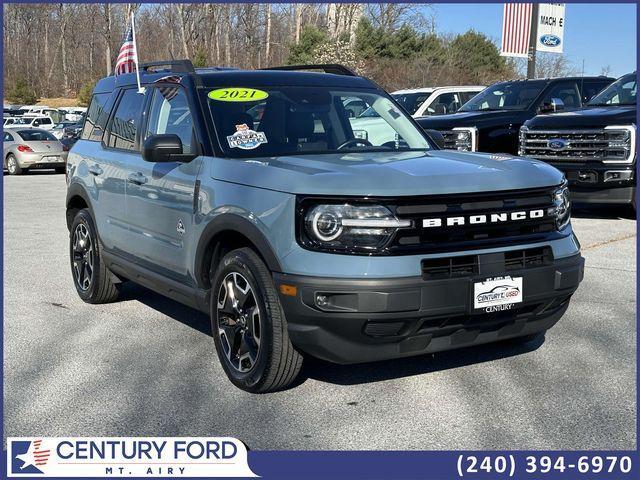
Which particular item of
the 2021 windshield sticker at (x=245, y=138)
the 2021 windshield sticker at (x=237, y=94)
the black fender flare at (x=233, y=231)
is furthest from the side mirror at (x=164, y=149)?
the black fender flare at (x=233, y=231)

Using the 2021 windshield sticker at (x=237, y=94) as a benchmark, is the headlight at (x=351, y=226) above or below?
below

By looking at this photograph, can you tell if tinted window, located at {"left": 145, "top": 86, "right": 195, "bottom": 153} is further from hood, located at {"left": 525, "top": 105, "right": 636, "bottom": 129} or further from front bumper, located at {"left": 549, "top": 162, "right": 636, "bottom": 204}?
hood, located at {"left": 525, "top": 105, "right": 636, "bottom": 129}

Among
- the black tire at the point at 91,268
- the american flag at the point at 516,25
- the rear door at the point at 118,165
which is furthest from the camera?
the american flag at the point at 516,25

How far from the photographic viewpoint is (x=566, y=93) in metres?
14.0

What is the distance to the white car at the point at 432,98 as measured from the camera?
1669cm

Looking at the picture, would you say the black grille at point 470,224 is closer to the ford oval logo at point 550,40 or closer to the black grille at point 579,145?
the black grille at point 579,145

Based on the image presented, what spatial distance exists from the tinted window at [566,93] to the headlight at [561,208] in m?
9.35

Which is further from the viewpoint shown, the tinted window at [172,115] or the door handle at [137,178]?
the door handle at [137,178]

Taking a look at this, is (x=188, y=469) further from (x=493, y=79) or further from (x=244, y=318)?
(x=493, y=79)

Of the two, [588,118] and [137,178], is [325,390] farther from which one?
[588,118]

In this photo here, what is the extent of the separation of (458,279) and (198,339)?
7.54ft

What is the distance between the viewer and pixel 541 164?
4.96 m

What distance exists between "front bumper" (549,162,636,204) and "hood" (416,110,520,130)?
2.42m

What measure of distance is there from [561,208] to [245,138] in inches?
76.1
